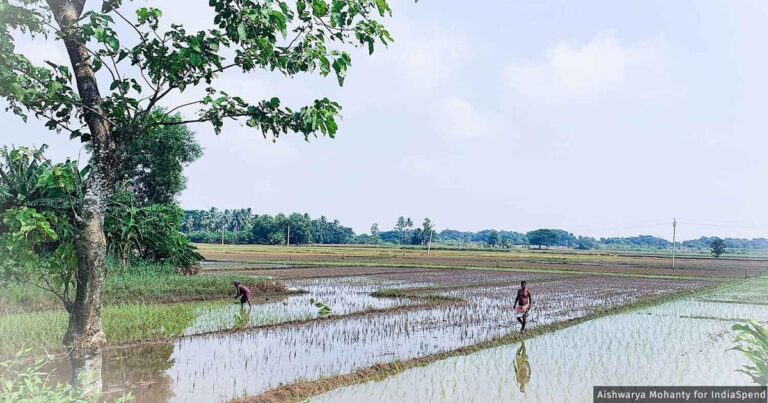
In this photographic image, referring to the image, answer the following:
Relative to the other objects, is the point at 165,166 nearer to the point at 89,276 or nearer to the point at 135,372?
the point at 135,372

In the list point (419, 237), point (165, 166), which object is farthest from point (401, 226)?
point (165, 166)

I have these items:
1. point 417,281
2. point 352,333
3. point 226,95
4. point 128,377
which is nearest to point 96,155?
point 226,95

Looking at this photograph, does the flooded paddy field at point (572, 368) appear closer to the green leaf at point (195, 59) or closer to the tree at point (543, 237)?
the green leaf at point (195, 59)

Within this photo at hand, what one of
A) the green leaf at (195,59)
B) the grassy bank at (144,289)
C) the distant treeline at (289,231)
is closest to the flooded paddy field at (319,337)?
the grassy bank at (144,289)

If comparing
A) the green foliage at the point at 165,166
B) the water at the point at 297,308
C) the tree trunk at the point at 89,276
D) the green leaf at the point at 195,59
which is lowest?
the water at the point at 297,308

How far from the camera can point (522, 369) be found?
9227mm

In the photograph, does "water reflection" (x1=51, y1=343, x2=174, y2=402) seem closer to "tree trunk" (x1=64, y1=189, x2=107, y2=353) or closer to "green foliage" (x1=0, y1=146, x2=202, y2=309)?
"green foliage" (x1=0, y1=146, x2=202, y2=309)

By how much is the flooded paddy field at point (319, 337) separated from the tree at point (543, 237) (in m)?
124

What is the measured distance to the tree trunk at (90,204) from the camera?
3.78 m

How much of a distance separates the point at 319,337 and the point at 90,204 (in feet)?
28.2

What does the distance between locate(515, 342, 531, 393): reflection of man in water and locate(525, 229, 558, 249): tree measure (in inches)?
5448

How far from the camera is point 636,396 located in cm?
758

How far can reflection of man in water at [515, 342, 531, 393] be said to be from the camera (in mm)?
8440

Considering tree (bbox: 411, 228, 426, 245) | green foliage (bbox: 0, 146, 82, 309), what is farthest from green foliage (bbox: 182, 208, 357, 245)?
green foliage (bbox: 0, 146, 82, 309)
